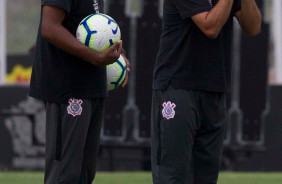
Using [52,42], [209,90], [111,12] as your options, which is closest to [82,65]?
[52,42]

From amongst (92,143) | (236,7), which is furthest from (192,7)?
(92,143)

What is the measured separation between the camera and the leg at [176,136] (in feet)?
17.7

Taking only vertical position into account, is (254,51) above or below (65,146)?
above

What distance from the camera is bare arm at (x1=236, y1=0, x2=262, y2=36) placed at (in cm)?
557

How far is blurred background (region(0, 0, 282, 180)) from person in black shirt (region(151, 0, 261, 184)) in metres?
6.56

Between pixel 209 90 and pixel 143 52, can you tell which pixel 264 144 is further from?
pixel 209 90

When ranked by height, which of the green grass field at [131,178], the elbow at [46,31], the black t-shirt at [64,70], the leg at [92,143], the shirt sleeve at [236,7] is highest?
the shirt sleeve at [236,7]

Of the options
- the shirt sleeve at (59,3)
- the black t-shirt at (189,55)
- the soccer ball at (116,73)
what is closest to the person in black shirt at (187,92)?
A: the black t-shirt at (189,55)

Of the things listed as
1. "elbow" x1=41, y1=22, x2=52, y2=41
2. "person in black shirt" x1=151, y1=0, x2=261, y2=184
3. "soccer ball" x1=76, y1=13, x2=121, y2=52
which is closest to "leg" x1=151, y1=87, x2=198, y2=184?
"person in black shirt" x1=151, y1=0, x2=261, y2=184

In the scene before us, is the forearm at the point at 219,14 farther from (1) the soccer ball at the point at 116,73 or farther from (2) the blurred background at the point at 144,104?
(2) the blurred background at the point at 144,104

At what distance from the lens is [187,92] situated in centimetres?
541

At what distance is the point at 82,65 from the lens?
210 inches

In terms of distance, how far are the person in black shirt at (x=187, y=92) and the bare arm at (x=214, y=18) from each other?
3 centimetres

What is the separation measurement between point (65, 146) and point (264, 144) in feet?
23.2
